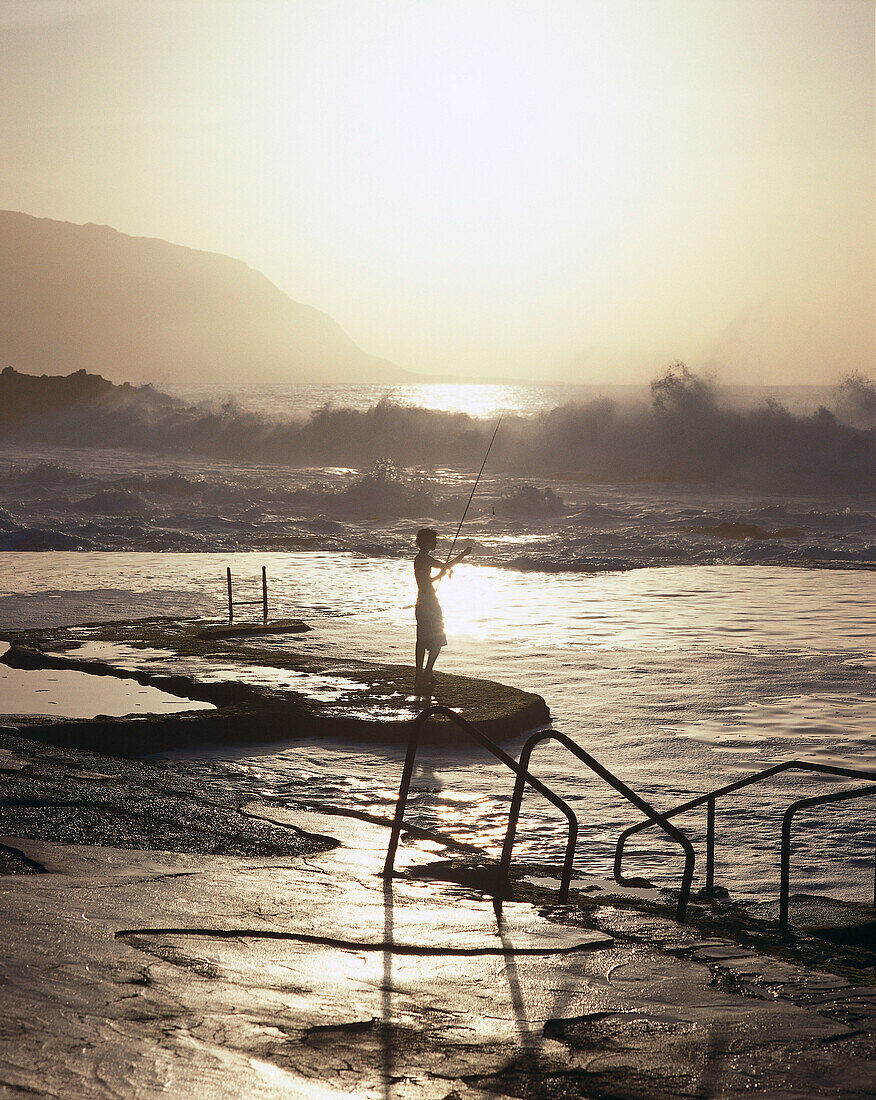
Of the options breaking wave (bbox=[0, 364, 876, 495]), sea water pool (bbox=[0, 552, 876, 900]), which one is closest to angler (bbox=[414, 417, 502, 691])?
sea water pool (bbox=[0, 552, 876, 900])

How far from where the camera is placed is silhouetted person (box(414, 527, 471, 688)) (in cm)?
971

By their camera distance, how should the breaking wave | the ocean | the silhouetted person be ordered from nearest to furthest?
the ocean < the silhouetted person < the breaking wave

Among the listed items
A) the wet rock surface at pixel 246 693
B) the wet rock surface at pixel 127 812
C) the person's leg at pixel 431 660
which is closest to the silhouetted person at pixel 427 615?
the person's leg at pixel 431 660

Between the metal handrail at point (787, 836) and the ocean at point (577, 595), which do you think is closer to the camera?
the metal handrail at point (787, 836)

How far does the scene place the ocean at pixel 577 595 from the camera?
23.3 ft

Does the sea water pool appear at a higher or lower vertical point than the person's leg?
lower

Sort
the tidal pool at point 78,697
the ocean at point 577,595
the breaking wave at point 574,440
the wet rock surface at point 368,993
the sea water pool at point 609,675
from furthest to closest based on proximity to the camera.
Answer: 1. the breaking wave at point 574,440
2. the tidal pool at point 78,697
3. the ocean at point 577,595
4. the sea water pool at point 609,675
5. the wet rock surface at point 368,993

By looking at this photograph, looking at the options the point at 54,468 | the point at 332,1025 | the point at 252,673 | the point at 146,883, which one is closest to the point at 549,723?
the point at 252,673

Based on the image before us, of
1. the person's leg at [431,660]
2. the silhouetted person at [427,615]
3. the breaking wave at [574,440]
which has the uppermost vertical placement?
the breaking wave at [574,440]

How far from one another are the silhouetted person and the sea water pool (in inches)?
47.5

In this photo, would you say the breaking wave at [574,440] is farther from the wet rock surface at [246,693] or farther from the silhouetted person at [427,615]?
the silhouetted person at [427,615]

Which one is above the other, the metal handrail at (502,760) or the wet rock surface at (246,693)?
the metal handrail at (502,760)

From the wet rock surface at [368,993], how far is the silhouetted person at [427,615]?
14.3ft

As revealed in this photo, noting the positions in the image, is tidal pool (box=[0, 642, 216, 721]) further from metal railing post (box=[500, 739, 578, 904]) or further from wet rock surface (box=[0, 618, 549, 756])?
metal railing post (box=[500, 739, 578, 904])
